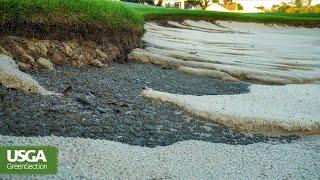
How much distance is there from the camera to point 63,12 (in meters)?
4.78

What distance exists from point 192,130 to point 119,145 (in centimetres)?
70

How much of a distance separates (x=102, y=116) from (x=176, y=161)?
891mm

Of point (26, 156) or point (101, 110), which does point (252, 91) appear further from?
point (26, 156)

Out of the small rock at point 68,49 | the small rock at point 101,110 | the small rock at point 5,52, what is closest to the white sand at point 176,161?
the small rock at point 101,110

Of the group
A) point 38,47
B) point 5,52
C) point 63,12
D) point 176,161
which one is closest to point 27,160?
point 176,161

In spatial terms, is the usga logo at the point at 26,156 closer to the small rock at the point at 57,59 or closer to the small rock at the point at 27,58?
the small rock at the point at 27,58

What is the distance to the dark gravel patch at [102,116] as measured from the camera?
2.86 m

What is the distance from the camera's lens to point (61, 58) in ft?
15.5

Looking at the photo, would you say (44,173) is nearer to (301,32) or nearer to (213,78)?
(213,78)

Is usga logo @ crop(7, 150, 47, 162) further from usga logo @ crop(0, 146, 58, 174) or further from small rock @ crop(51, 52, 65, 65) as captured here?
small rock @ crop(51, 52, 65, 65)

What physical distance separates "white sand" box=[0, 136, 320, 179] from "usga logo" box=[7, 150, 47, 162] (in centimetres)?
8

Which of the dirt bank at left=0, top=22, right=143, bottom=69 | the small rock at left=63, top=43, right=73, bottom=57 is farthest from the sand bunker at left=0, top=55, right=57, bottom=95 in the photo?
the small rock at left=63, top=43, right=73, bottom=57

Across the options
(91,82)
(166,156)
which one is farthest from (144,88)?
(166,156)

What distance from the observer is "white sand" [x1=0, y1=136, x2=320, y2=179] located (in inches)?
89.7
